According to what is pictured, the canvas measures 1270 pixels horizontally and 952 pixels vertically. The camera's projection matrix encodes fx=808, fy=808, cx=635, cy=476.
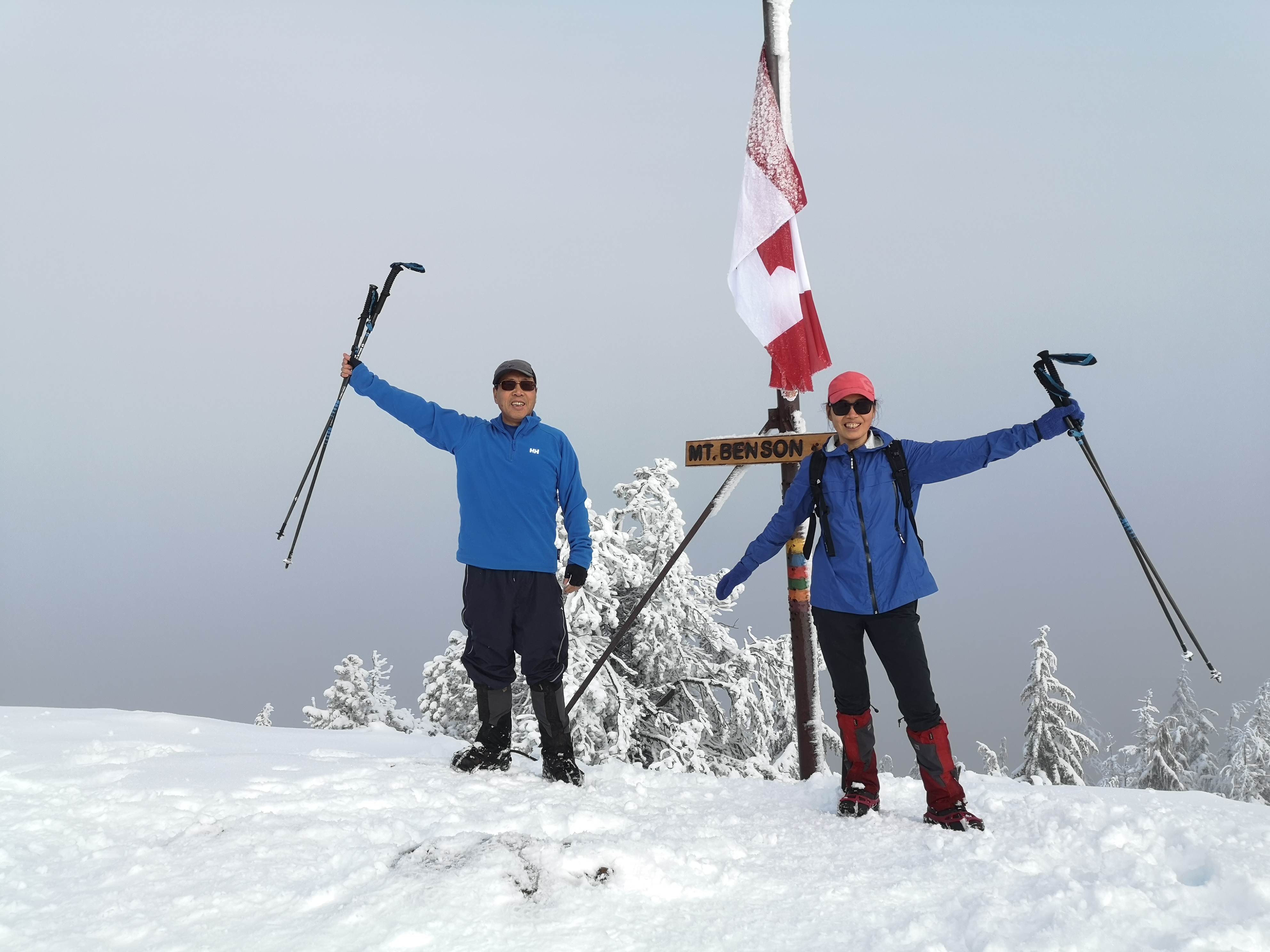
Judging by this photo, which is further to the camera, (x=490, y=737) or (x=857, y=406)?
(x=490, y=737)

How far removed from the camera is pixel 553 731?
5090 millimetres

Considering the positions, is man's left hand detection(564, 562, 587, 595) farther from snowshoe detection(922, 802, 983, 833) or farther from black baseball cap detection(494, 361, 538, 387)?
snowshoe detection(922, 802, 983, 833)

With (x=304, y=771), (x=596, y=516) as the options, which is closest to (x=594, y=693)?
(x=596, y=516)

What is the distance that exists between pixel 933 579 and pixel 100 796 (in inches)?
172

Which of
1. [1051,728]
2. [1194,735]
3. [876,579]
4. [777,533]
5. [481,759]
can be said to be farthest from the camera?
[1194,735]

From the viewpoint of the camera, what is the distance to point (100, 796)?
389cm

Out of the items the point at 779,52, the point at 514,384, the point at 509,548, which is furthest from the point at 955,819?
the point at 779,52

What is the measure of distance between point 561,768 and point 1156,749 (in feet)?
90.8

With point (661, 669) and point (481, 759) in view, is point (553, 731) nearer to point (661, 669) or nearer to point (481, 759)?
point (481, 759)

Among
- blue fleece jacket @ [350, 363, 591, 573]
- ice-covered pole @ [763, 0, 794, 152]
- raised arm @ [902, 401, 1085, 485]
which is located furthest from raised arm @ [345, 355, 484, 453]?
ice-covered pole @ [763, 0, 794, 152]

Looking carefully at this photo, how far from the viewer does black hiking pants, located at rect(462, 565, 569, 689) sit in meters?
4.99

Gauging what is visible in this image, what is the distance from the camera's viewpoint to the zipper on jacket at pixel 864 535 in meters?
4.38

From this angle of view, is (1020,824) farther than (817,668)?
No

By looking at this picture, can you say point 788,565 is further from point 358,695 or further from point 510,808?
point 358,695
